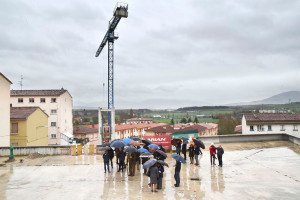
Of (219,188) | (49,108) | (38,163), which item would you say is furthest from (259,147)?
(49,108)

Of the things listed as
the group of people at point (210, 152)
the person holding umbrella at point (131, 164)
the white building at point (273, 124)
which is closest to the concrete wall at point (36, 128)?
the group of people at point (210, 152)

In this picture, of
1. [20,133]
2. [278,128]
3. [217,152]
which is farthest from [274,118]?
[217,152]

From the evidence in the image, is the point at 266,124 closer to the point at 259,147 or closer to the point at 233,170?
the point at 259,147

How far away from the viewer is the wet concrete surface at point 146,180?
14812mm

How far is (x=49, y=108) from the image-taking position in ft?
246

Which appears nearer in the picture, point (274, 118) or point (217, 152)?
point (217, 152)

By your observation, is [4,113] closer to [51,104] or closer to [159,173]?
[159,173]

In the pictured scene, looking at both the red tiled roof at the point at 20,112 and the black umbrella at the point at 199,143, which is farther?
the red tiled roof at the point at 20,112

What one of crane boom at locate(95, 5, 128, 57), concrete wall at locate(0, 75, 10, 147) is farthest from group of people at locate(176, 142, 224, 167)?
crane boom at locate(95, 5, 128, 57)

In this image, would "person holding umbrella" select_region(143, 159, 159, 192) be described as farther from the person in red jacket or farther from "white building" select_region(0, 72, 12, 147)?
"white building" select_region(0, 72, 12, 147)

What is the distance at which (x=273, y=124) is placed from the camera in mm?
63750

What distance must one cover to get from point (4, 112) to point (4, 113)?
0.49 feet

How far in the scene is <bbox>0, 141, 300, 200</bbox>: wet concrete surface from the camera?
14812 mm

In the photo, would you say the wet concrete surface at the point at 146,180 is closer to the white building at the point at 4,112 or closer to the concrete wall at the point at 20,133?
the white building at the point at 4,112
